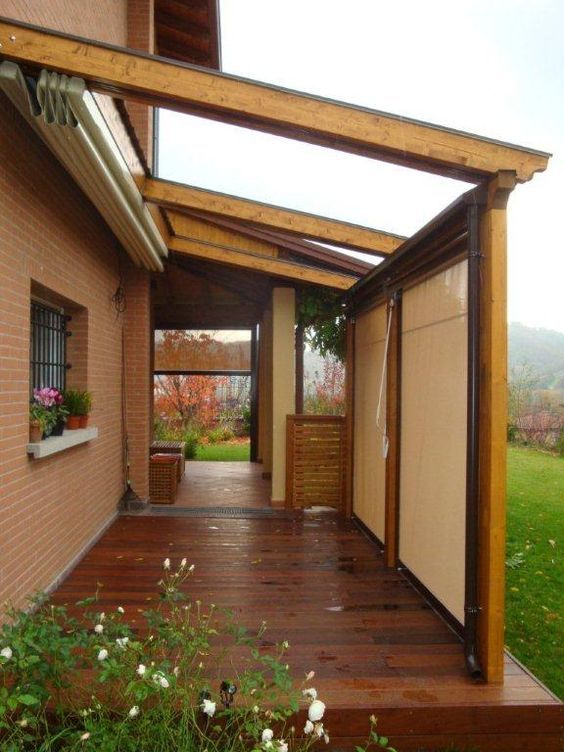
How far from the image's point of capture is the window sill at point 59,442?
3.73 m

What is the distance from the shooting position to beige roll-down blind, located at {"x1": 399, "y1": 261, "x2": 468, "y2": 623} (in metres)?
3.57

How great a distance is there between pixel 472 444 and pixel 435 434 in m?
0.90

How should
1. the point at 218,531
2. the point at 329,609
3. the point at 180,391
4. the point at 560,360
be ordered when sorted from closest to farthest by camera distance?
the point at 329,609 → the point at 218,531 → the point at 180,391 → the point at 560,360

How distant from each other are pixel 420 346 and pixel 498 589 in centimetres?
196

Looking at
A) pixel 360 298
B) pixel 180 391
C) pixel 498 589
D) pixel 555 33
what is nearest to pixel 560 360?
pixel 555 33

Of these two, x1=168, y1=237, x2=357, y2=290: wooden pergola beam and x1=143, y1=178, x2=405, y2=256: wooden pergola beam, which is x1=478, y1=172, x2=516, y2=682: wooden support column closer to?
x1=143, y1=178, x2=405, y2=256: wooden pergola beam

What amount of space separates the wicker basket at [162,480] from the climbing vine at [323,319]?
244cm

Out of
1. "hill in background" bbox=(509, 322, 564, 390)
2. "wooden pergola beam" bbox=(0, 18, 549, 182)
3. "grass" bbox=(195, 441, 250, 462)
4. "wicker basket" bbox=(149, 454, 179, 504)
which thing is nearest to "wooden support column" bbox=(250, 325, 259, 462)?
"grass" bbox=(195, 441, 250, 462)

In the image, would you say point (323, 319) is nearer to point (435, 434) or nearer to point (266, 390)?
point (266, 390)

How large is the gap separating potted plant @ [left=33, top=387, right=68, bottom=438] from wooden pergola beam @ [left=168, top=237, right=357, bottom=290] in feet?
9.43

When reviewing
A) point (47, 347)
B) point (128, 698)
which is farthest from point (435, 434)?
point (47, 347)

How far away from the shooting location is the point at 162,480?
7.52 m

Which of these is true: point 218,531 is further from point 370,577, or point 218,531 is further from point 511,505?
point 511,505

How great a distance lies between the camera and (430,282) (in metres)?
4.16
